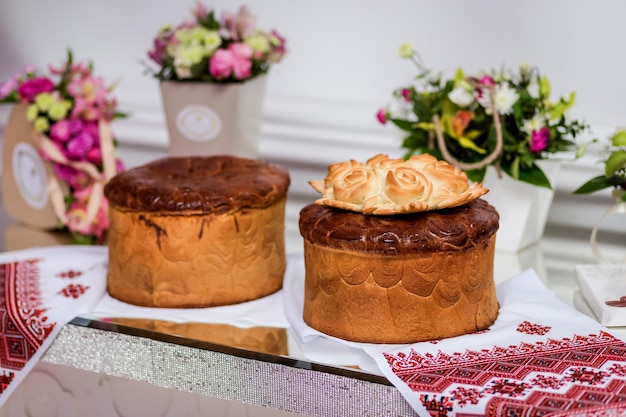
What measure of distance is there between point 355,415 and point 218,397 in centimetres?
19

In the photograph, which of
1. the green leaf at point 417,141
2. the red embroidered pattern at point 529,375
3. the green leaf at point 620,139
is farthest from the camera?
the green leaf at point 417,141

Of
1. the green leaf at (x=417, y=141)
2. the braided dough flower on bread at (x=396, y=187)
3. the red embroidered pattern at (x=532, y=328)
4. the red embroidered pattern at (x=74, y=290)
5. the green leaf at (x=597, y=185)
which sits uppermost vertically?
the braided dough flower on bread at (x=396, y=187)

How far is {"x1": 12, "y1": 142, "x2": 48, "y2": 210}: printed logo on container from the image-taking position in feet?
5.87

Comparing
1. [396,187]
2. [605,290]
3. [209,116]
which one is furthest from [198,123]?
[605,290]

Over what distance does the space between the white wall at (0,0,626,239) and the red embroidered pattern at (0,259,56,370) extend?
2.36ft

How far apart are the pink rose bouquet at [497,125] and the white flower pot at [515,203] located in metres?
0.03

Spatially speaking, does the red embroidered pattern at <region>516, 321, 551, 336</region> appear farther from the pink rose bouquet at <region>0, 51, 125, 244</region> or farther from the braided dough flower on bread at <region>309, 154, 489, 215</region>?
the pink rose bouquet at <region>0, 51, 125, 244</region>

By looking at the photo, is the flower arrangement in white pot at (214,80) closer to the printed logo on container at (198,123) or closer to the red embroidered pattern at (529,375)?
the printed logo on container at (198,123)

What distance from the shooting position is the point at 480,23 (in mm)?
2107

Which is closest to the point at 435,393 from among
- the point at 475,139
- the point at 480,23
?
the point at 475,139

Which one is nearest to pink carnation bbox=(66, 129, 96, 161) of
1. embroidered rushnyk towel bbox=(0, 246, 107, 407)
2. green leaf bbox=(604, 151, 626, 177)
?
embroidered rushnyk towel bbox=(0, 246, 107, 407)

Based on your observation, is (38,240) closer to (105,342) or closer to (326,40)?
(105,342)

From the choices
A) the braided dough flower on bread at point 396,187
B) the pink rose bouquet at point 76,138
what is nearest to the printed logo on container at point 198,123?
the pink rose bouquet at point 76,138

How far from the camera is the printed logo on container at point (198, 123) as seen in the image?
5.88ft
